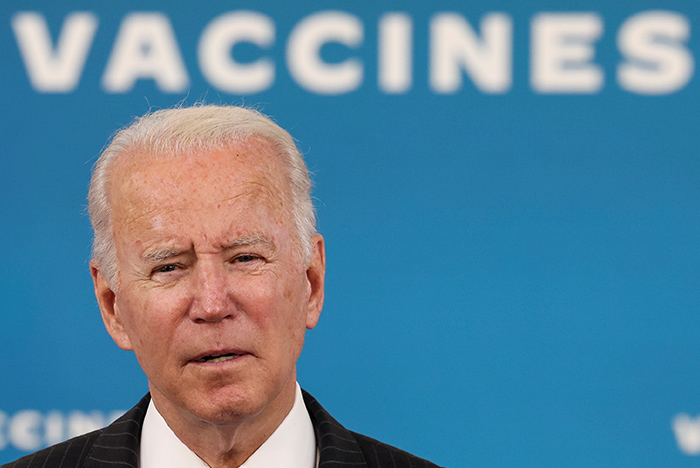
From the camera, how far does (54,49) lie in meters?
2.23

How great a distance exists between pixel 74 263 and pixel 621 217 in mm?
1389

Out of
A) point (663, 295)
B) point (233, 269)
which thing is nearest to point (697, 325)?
point (663, 295)

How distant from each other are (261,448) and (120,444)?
0.72 feet

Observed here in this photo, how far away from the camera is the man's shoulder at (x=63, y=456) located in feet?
4.43

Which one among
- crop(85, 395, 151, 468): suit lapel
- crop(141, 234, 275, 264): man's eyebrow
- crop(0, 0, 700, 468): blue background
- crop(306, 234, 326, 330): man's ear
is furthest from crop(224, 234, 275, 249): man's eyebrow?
crop(0, 0, 700, 468): blue background

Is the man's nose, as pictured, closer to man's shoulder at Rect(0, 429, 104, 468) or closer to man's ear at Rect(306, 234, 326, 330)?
man's ear at Rect(306, 234, 326, 330)

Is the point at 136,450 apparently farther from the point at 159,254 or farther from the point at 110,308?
the point at 159,254

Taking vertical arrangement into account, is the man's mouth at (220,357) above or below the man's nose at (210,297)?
below

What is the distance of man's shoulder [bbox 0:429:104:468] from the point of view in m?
1.35

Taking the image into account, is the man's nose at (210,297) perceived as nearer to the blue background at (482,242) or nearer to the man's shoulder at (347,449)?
the man's shoulder at (347,449)

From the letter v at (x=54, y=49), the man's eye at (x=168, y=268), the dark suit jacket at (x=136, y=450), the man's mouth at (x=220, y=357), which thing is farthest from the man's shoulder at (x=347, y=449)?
the letter v at (x=54, y=49)

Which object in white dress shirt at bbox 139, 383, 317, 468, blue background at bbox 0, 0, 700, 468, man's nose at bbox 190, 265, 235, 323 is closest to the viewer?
man's nose at bbox 190, 265, 235, 323

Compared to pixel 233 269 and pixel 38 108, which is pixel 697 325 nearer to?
pixel 233 269

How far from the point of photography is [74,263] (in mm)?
2246
